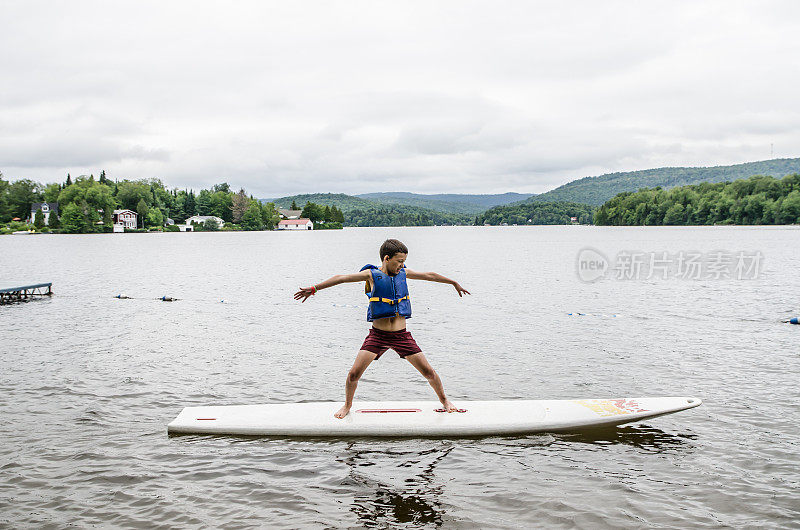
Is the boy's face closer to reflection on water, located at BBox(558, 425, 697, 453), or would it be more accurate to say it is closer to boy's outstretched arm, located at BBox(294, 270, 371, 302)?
boy's outstretched arm, located at BBox(294, 270, 371, 302)

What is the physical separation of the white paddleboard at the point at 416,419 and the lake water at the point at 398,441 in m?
0.22

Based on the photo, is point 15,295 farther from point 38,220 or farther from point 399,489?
point 38,220

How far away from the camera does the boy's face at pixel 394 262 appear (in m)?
9.66

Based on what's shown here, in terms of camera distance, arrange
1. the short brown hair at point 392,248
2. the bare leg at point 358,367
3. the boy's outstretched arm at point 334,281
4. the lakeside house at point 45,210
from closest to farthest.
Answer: the boy's outstretched arm at point 334,281
the short brown hair at point 392,248
the bare leg at point 358,367
the lakeside house at point 45,210

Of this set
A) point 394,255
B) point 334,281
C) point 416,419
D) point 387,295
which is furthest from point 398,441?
point 394,255

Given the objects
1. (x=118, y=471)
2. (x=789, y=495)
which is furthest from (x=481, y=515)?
(x=118, y=471)

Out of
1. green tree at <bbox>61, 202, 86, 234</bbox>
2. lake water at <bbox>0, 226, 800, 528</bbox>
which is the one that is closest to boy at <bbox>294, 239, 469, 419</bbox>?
lake water at <bbox>0, 226, 800, 528</bbox>

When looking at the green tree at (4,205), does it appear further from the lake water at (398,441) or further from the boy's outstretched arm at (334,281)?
the boy's outstretched arm at (334,281)

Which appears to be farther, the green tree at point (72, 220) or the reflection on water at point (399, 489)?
the green tree at point (72, 220)

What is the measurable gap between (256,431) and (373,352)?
2.68 metres

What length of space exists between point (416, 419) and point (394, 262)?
3059mm

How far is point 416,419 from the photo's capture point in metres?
10.7

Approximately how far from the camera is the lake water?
8.16 meters

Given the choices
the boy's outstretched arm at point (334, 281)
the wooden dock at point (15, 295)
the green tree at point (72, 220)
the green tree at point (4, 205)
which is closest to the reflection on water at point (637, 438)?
the boy's outstretched arm at point (334, 281)
